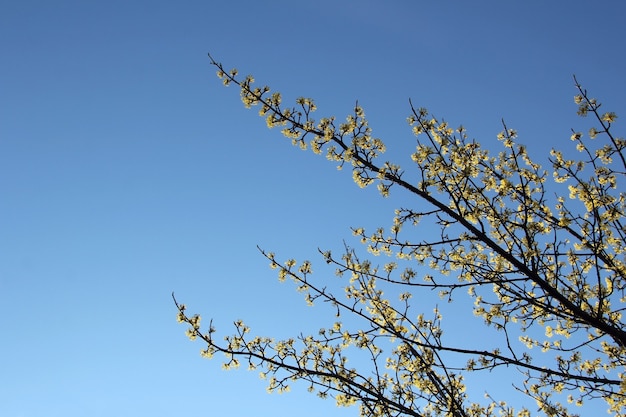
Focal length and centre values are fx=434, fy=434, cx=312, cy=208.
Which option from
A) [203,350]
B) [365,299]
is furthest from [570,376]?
[203,350]

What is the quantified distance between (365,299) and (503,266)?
1754mm

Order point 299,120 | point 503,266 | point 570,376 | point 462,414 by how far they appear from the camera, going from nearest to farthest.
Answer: point 462,414
point 570,376
point 299,120
point 503,266

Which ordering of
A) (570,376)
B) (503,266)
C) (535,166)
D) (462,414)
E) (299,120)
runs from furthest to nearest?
(535,166)
(503,266)
(299,120)
(570,376)
(462,414)

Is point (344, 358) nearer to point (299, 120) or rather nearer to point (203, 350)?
point (203, 350)

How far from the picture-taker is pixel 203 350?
16.2ft

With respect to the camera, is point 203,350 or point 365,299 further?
point 365,299

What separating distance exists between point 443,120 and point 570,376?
3204 millimetres

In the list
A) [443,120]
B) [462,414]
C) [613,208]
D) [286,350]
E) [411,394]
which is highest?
[443,120]

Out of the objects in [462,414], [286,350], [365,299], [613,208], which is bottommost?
[462,414]

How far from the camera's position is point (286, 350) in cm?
518

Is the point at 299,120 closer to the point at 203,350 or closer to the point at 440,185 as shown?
the point at 440,185

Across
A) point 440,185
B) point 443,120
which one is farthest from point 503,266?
point 443,120

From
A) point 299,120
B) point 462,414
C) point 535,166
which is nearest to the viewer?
point 462,414

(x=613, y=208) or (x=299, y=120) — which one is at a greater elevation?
(x=299, y=120)
